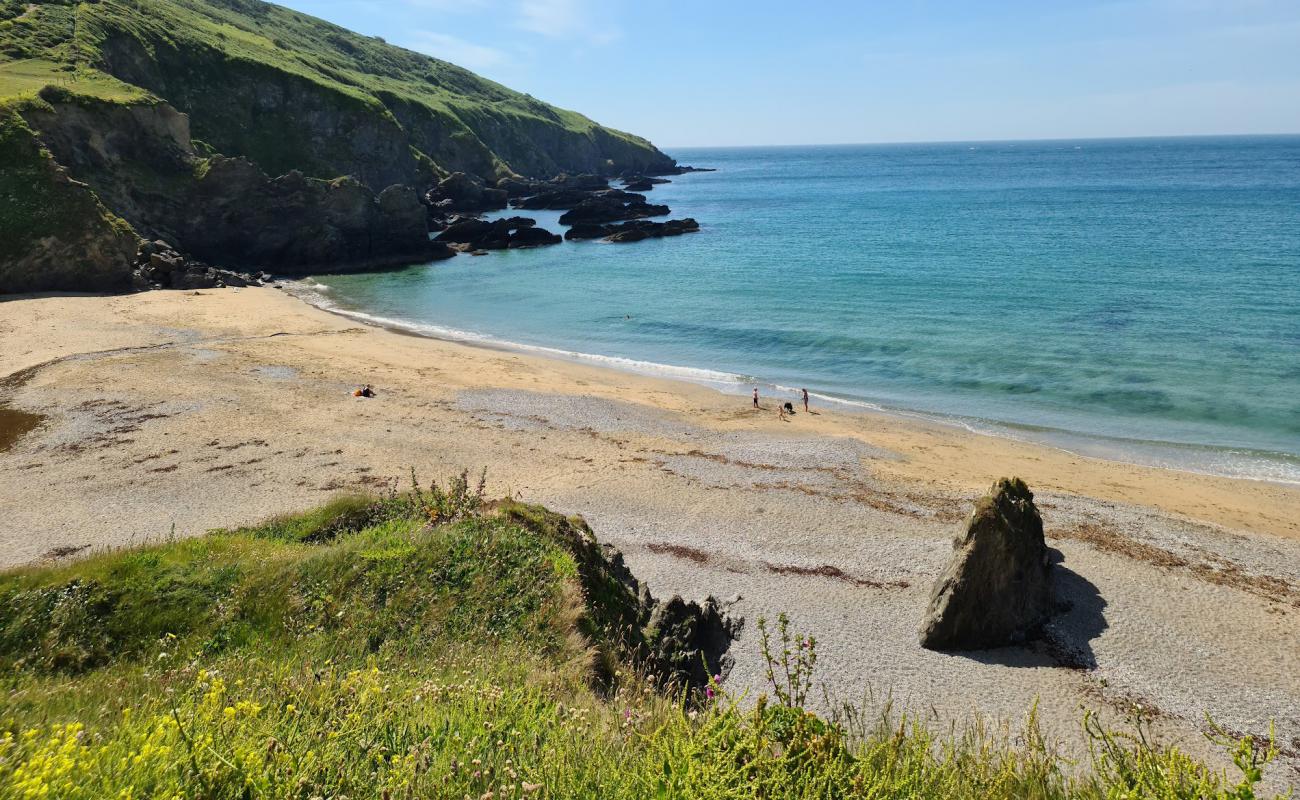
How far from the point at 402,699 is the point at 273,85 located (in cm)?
8635

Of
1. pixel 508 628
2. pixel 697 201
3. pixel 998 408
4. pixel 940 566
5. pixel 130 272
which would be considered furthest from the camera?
pixel 697 201

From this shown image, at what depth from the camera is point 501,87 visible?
17188 cm

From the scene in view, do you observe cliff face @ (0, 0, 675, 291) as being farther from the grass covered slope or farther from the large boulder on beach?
the large boulder on beach

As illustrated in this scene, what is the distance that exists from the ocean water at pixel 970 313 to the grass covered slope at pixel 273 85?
23162 mm

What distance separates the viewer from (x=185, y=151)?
54281mm

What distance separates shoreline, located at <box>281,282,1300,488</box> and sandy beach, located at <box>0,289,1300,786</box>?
0.83 m

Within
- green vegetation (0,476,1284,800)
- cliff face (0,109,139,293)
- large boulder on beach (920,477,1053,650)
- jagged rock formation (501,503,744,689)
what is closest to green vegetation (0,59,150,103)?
cliff face (0,109,139,293)

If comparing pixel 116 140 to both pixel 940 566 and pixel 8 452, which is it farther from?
pixel 940 566

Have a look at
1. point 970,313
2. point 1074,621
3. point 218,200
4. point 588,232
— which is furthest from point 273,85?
point 1074,621

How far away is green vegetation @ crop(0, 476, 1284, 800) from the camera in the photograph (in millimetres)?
4617

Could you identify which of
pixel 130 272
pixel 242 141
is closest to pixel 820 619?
pixel 130 272

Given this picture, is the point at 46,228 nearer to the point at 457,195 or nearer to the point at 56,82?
the point at 56,82

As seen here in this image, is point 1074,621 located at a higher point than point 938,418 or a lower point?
higher

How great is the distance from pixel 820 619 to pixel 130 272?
150 feet
